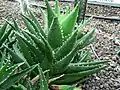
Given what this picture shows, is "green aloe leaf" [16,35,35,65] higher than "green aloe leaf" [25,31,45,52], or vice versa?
"green aloe leaf" [25,31,45,52]

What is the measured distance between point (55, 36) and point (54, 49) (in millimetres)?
110

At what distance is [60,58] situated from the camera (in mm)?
2475

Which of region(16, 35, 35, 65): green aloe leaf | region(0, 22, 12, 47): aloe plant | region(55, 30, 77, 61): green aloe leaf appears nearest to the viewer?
region(55, 30, 77, 61): green aloe leaf

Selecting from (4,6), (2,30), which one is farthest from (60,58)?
(4,6)

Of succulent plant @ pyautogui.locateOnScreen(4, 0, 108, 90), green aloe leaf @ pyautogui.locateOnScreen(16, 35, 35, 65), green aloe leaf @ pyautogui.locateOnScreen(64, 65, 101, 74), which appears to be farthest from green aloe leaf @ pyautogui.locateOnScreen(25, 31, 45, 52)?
green aloe leaf @ pyautogui.locateOnScreen(64, 65, 101, 74)

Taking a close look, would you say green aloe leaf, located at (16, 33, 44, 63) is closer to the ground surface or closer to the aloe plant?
the aloe plant

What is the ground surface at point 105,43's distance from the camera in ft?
10.6

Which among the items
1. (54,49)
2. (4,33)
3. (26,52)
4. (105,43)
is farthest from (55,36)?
(105,43)

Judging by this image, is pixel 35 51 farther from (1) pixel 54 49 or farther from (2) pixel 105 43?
(2) pixel 105 43

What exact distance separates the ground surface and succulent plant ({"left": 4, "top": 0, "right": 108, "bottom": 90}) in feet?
2.02

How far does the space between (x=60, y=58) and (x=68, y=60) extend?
0.09m

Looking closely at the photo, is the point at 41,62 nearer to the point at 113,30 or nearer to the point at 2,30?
the point at 2,30

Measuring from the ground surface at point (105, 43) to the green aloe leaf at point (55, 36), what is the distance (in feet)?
2.58

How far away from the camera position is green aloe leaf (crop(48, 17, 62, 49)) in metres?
2.40
